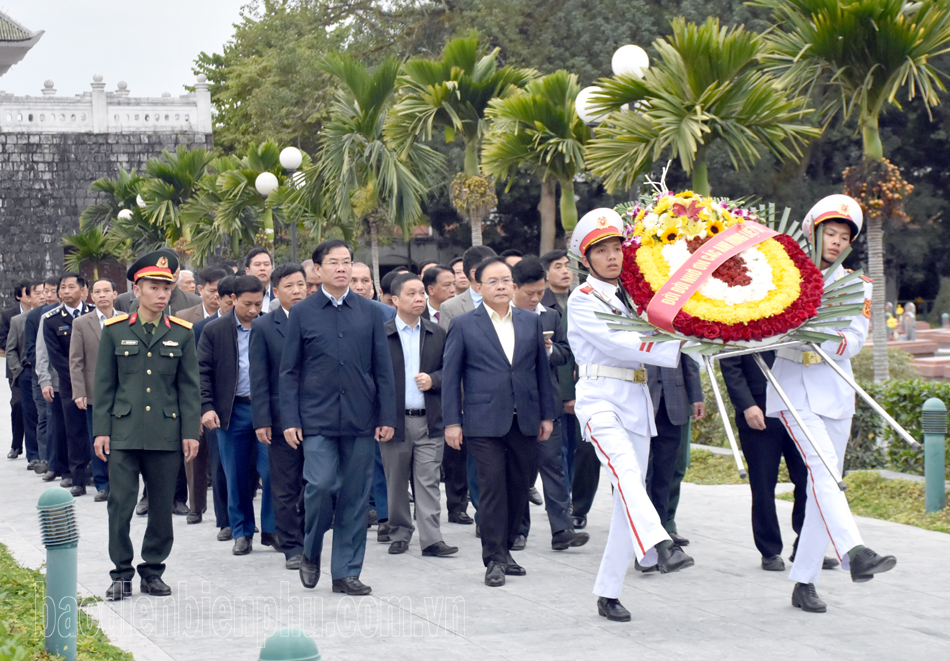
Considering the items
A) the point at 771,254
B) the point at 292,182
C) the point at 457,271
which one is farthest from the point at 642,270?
the point at 292,182

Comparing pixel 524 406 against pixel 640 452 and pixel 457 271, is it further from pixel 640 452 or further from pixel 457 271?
pixel 457 271

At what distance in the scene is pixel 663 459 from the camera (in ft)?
22.8

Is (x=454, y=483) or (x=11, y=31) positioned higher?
(x=11, y=31)

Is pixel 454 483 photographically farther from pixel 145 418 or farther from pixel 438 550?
pixel 145 418

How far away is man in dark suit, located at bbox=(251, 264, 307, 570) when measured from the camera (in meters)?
7.16

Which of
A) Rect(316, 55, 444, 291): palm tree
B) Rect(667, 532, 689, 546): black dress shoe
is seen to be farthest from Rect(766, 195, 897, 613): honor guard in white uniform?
Rect(316, 55, 444, 291): palm tree

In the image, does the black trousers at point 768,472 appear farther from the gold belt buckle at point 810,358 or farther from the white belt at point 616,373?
the white belt at point 616,373

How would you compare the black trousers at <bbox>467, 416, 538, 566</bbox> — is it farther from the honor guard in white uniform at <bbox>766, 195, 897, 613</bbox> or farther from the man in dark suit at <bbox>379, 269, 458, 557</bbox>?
the honor guard in white uniform at <bbox>766, 195, 897, 613</bbox>

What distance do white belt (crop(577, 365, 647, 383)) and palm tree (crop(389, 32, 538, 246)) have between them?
31.7 ft

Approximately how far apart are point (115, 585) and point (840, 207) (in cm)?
458

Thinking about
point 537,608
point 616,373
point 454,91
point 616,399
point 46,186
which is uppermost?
point 46,186

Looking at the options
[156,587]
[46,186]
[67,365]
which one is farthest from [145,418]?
[46,186]

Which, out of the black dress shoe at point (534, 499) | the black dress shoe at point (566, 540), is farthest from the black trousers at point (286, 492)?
the black dress shoe at point (534, 499)

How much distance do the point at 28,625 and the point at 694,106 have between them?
7.98 metres
